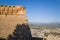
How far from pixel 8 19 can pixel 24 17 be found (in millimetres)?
1446

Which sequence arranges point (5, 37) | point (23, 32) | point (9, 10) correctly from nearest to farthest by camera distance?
1. point (5, 37)
2. point (23, 32)
3. point (9, 10)

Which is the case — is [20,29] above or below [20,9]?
below

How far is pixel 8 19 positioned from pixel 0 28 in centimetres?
112

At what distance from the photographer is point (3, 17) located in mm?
12469

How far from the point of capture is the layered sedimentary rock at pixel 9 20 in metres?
11.8

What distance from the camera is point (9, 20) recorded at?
1245cm

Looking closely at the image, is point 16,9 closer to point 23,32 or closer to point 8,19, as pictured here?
point 8,19

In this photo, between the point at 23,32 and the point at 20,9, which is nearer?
the point at 23,32

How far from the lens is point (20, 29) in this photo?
39.4 ft

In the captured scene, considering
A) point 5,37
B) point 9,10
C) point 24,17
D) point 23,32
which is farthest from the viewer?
point 9,10

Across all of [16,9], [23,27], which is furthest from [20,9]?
[23,27]

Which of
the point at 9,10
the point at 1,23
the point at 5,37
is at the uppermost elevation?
the point at 9,10

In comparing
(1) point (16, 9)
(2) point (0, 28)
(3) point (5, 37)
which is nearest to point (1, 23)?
(2) point (0, 28)

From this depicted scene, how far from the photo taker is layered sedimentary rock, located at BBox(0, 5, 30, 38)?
11828 mm
